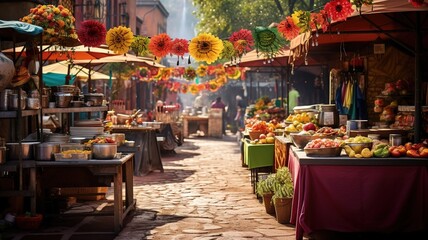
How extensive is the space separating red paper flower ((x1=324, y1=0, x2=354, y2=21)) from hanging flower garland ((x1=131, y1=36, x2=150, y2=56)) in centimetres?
583

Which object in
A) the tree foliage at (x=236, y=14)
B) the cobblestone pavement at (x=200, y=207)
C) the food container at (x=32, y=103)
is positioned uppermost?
the tree foliage at (x=236, y=14)

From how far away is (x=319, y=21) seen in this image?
10164mm

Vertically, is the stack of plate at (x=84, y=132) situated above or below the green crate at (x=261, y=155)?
above

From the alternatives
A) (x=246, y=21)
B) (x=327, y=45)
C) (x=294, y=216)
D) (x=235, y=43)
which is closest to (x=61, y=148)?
(x=294, y=216)

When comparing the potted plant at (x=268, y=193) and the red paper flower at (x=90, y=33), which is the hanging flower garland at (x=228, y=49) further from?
the potted plant at (x=268, y=193)

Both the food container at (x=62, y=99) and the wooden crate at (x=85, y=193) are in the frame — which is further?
the wooden crate at (x=85, y=193)

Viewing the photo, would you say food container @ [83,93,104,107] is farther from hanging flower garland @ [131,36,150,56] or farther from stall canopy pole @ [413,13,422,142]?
stall canopy pole @ [413,13,422,142]

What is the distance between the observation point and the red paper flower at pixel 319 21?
390 inches

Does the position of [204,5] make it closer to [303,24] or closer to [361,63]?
[361,63]

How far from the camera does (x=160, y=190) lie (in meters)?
13.8

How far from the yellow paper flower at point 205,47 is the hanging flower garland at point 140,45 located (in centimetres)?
107

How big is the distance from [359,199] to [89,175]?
402cm

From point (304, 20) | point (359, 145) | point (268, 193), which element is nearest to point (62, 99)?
point (268, 193)

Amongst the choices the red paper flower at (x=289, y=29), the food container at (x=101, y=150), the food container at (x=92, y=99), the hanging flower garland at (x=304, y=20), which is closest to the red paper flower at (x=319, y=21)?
the hanging flower garland at (x=304, y=20)
